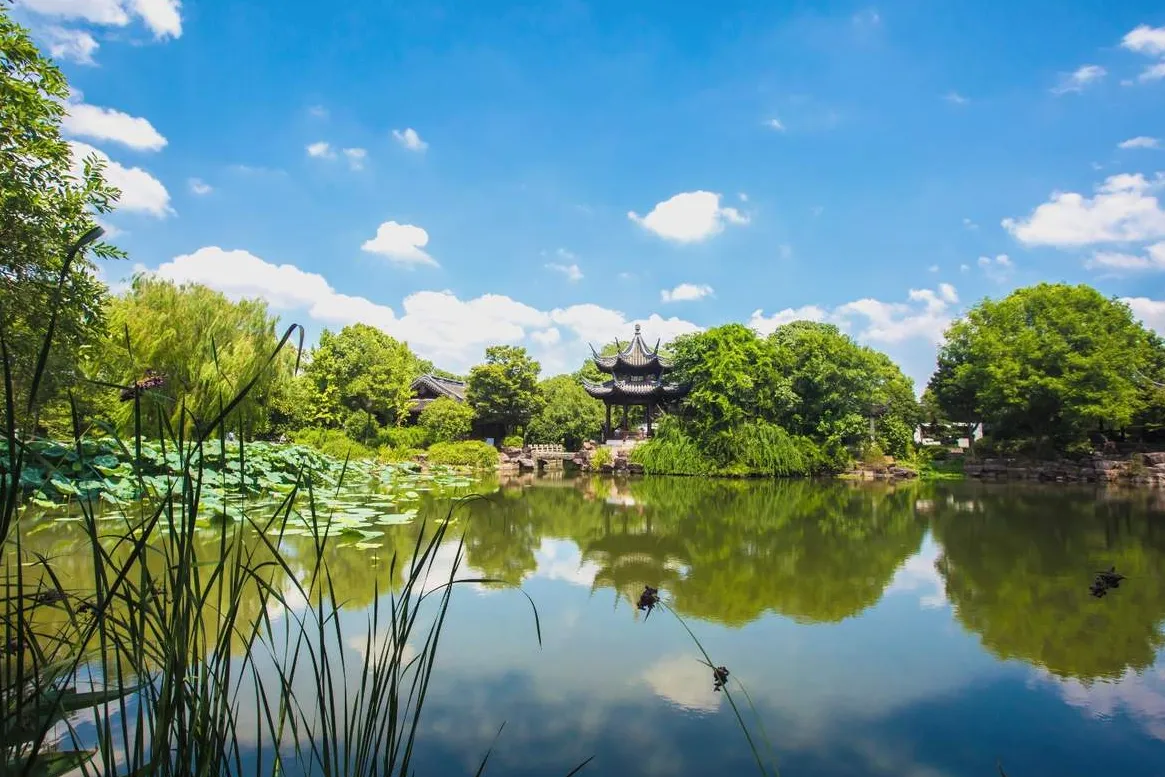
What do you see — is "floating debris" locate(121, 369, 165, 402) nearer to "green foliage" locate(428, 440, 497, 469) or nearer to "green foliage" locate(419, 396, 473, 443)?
"green foliage" locate(428, 440, 497, 469)

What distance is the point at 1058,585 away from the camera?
14.2 ft

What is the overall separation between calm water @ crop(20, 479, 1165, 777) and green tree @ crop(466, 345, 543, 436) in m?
11.7

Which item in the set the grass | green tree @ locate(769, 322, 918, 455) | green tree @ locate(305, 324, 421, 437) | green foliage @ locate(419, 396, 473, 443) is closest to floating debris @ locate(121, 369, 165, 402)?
the grass

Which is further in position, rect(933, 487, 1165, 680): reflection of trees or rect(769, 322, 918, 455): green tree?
rect(769, 322, 918, 455): green tree

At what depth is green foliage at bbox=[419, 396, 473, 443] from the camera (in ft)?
55.3

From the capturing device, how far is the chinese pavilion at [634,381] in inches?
724

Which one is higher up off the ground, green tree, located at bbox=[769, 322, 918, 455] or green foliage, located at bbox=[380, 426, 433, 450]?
green tree, located at bbox=[769, 322, 918, 455]

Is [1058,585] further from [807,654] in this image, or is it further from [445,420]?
[445,420]

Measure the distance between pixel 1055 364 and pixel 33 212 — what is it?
691 inches

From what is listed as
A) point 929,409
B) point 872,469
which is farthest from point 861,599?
point 929,409

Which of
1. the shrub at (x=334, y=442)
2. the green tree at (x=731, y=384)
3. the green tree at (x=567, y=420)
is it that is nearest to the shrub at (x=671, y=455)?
the green tree at (x=731, y=384)

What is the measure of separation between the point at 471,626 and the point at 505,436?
16.1 meters

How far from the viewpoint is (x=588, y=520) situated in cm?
768

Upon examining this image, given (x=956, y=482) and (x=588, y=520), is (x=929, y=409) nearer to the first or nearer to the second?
(x=956, y=482)
